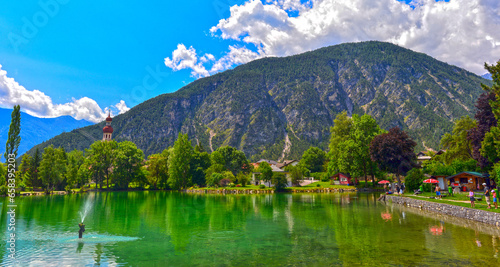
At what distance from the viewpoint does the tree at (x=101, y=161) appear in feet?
302

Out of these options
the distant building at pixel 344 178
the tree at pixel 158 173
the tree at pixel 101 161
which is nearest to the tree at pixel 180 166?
the tree at pixel 158 173

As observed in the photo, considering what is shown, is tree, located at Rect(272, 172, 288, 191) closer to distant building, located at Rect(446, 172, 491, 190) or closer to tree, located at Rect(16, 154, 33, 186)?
distant building, located at Rect(446, 172, 491, 190)

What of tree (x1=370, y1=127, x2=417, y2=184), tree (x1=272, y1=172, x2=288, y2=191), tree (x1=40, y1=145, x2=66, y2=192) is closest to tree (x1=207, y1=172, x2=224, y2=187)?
tree (x1=272, y1=172, x2=288, y2=191)

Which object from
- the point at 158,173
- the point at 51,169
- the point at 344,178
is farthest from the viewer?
the point at 158,173

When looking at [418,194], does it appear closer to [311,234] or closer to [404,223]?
[404,223]

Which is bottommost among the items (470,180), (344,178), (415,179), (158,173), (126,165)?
(344,178)

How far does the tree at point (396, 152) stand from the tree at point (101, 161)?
78.6m

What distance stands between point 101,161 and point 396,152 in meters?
84.0

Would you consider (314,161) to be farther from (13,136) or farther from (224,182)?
(13,136)

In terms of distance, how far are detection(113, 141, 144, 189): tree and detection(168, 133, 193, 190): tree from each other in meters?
11.2

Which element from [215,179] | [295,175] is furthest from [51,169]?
[295,175]

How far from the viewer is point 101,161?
93250 mm

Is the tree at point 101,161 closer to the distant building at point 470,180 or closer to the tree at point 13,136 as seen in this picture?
the tree at point 13,136

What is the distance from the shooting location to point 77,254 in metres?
16.6
